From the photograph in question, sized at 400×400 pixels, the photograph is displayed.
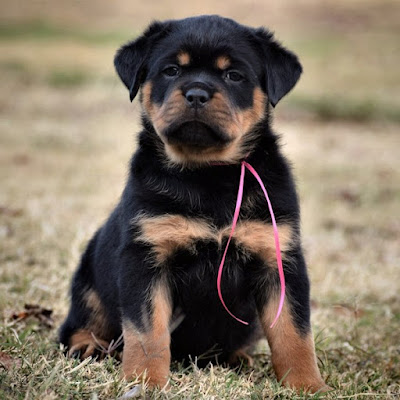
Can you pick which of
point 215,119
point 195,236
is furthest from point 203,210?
point 215,119

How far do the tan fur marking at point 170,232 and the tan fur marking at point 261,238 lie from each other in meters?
0.14

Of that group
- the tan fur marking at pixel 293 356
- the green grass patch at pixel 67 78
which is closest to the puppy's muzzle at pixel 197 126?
the tan fur marking at pixel 293 356

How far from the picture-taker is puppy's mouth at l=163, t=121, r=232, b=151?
2889 millimetres

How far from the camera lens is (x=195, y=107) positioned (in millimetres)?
2836

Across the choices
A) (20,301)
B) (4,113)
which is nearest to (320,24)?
(4,113)

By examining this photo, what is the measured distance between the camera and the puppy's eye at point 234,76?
3.02m

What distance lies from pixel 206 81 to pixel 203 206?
21.8 inches

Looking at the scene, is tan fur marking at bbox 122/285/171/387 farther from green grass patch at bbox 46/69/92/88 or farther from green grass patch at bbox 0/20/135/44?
green grass patch at bbox 0/20/135/44

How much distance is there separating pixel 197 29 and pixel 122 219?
0.96 metres

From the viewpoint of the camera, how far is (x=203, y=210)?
112 inches

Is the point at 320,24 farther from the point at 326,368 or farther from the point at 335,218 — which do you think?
the point at 326,368

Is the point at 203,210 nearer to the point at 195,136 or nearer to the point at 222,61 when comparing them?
the point at 195,136

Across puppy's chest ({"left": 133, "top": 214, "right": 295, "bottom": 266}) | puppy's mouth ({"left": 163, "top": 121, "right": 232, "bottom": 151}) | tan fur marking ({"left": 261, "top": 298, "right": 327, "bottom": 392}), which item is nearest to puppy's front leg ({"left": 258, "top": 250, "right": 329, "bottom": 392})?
tan fur marking ({"left": 261, "top": 298, "right": 327, "bottom": 392})

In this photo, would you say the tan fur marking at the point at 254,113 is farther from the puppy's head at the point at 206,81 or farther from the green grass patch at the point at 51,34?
the green grass patch at the point at 51,34
